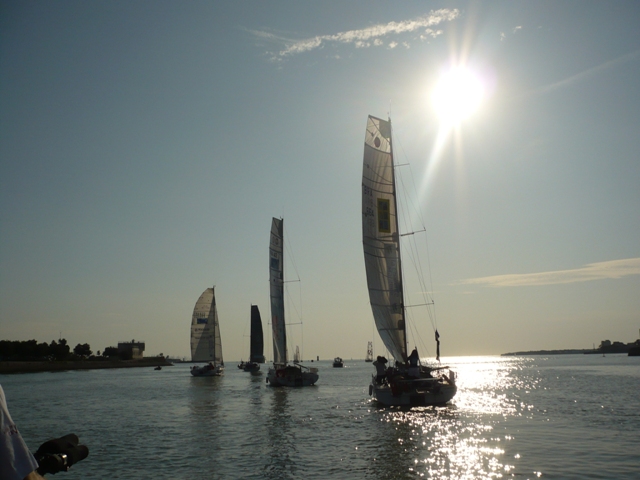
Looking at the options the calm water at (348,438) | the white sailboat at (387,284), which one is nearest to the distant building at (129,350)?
the calm water at (348,438)

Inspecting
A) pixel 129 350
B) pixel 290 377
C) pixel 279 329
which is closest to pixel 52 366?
pixel 129 350

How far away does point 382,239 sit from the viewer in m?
39.8

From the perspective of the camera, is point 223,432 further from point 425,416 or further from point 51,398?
point 51,398

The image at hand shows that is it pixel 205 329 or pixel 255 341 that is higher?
pixel 205 329

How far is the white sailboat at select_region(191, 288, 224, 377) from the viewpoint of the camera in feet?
296

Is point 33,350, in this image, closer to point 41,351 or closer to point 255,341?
point 41,351

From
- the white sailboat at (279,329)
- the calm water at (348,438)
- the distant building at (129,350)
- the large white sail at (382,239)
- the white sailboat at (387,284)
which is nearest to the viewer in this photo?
the calm water at (348,438)

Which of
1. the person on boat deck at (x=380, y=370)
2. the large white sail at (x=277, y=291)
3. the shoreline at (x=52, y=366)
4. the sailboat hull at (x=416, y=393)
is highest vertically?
the large white sail at (x=277, y=291)

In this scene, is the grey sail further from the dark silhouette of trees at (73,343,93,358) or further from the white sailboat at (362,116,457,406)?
the dark silhouette of trees at (73,343,93,358)

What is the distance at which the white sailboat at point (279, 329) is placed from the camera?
59062 mm

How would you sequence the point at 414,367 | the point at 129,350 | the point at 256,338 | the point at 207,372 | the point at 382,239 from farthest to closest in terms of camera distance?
the point at 129,350
the point at 256,338
the point at 207,372
the point at 382,239
the point at 414,367

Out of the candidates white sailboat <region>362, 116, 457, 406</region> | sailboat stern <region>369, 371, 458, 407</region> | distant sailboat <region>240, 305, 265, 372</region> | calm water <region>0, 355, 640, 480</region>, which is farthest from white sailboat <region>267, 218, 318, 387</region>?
distant sailboat <region>240, 305, 265, 372</region>

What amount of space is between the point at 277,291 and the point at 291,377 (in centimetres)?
957

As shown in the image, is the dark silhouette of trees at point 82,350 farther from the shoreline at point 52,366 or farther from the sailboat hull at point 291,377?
the sailboat hull at point 291,377
